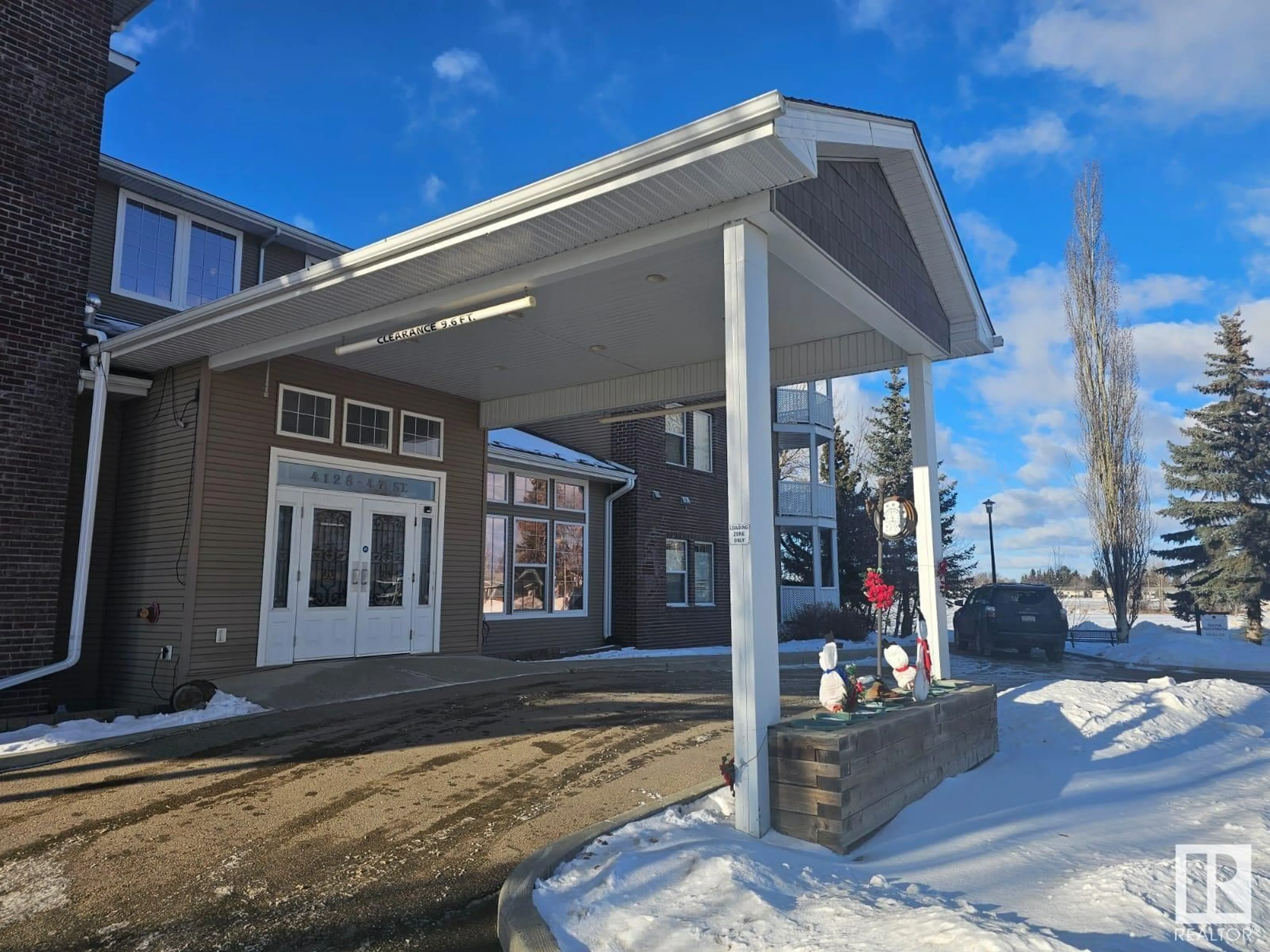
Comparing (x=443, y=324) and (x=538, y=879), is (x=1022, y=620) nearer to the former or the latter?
(x=443, y=324)

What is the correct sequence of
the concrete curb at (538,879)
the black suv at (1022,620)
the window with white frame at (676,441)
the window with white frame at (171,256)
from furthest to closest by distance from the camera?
1. the window with white frame at (676,441)
2. the black suv at (1022,620)
3. the window with white frame at (171,256)
4. the concrete curb at (538,879)

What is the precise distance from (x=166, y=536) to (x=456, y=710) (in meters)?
4.11

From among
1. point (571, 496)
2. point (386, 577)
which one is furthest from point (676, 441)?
point (386, 577)

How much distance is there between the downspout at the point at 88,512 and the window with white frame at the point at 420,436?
3601mm

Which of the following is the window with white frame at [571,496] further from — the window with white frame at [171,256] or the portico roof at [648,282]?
the window with white frame at [171,256]

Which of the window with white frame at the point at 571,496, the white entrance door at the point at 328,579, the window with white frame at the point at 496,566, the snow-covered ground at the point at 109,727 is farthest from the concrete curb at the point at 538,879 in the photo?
the window with white frame at the point at 571,496

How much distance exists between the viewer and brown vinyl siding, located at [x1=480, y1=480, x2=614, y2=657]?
48.6ft

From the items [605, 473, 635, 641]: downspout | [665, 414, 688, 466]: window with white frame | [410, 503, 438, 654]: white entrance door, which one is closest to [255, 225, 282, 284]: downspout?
[410, 503, 438, 654]: white entrance door

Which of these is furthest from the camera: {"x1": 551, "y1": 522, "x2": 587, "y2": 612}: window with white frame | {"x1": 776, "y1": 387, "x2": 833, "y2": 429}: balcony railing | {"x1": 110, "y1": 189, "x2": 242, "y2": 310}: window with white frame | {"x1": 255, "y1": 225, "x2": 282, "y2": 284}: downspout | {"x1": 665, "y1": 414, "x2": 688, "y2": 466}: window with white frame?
{"x1": 776, "y1": 387, "x2": 833, "y2": 429}: balcony railing

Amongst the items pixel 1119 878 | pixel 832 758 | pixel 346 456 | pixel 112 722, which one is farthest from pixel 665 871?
pixel 346 456

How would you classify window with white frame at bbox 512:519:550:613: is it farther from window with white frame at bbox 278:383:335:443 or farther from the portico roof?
window with white frame at bbox 278:383:335:443

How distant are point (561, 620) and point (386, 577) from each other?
17.3 ft

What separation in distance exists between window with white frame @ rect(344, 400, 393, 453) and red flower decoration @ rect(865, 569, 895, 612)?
7075 millimetres

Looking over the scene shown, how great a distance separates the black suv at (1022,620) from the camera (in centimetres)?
1906
